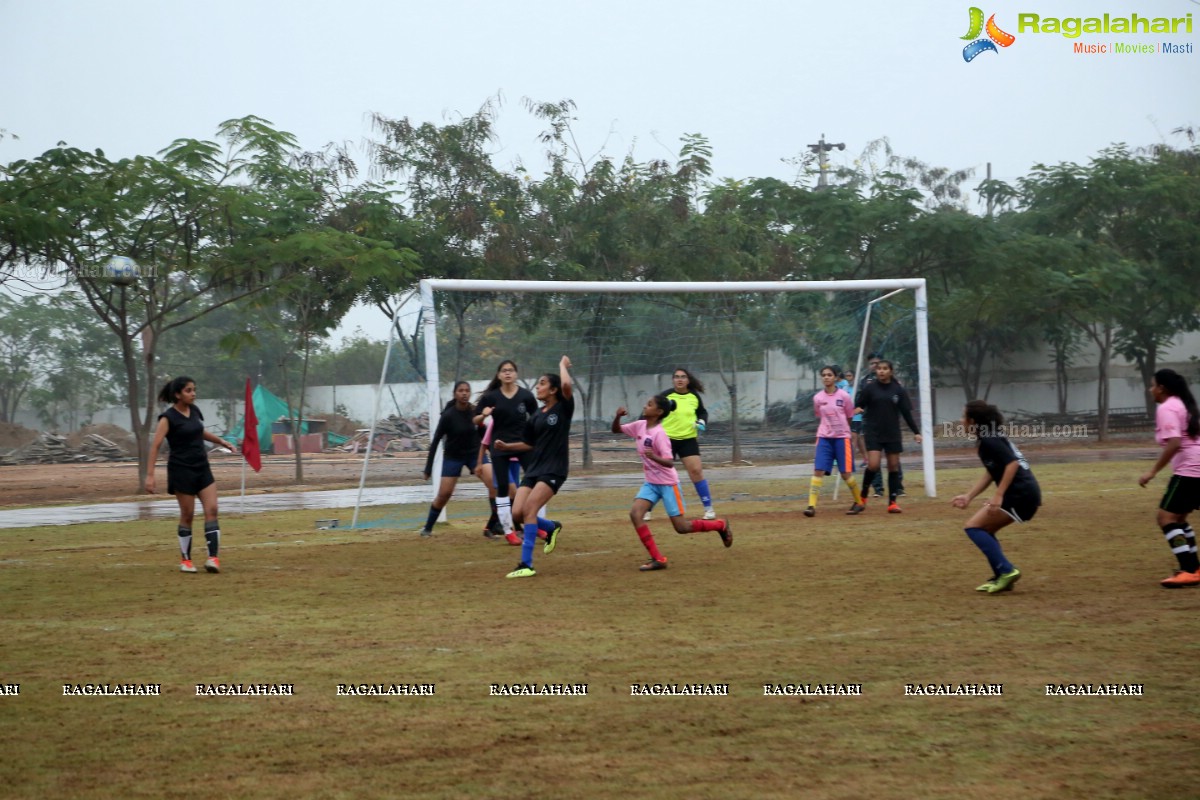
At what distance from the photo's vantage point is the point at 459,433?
14.1 meters

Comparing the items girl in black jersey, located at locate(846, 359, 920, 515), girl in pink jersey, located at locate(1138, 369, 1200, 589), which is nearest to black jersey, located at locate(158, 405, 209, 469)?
girl in pink jersey, located at locate(1138, 369, 1200, 589)

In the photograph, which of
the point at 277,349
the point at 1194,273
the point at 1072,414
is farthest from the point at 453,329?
the point at 277,349

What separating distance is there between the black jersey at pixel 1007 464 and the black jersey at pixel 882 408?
272 inches

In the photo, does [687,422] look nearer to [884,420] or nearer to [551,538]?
[884,420]

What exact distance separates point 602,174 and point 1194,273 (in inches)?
730

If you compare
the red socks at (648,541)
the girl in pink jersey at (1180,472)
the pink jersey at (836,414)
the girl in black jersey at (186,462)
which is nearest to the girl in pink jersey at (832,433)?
the pink jersey at (836,414)

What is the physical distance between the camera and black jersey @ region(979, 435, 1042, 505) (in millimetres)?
8695

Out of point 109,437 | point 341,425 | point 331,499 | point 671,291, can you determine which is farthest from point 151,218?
point 341,425

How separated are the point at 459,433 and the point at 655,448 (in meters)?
3.74

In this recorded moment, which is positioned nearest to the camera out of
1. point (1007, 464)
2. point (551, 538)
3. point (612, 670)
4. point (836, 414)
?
point (612, 670)

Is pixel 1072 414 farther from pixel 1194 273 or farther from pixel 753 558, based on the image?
pixel 753 558

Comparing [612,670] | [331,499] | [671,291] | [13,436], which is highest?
[671,291]

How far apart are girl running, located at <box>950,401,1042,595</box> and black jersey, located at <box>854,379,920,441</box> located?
22.3 feet

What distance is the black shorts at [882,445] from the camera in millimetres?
15773
